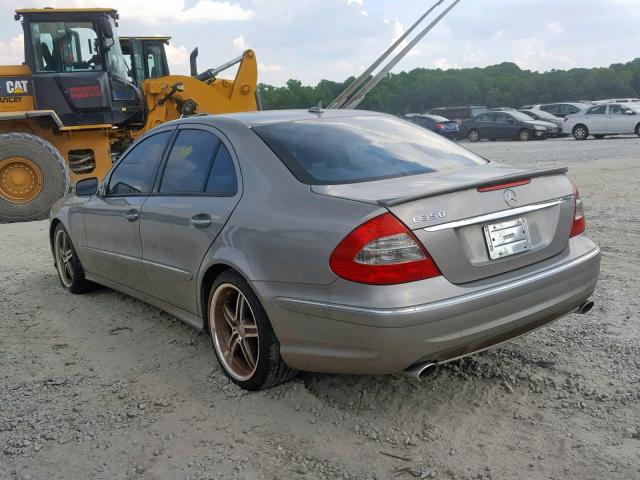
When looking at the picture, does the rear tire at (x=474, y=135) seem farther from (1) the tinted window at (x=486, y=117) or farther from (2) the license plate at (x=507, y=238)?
(2) the license plate at (x=507, y=238)

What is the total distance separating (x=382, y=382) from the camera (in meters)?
3.52

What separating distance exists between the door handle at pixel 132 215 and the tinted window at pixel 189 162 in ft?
0.96

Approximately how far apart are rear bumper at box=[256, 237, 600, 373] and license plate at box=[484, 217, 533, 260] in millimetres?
132

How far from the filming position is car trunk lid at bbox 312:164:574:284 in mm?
2883

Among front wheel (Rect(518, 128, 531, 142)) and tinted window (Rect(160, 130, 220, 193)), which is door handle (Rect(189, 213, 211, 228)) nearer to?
tinted window (Rect(160, 130, 220, 193))

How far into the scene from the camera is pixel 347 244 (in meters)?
2.85

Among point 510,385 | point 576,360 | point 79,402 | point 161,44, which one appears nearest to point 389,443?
point 510,385

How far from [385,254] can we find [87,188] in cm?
331

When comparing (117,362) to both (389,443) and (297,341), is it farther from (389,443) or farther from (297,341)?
(389,443)

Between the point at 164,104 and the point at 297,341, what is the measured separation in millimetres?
9999

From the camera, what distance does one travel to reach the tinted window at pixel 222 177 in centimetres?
360

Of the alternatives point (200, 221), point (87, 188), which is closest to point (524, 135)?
point (87, 188)

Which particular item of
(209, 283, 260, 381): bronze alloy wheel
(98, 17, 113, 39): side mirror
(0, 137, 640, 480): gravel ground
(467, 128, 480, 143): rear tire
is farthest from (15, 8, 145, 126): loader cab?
(467, 128, 480, 143): rear tire

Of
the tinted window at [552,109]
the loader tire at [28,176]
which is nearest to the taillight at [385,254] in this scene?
the loader tire at [28,176]
